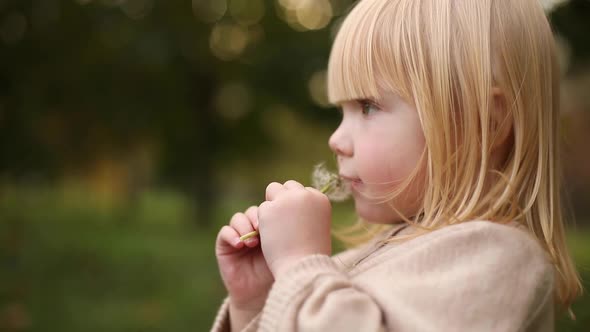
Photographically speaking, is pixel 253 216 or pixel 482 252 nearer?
pixel 482 252

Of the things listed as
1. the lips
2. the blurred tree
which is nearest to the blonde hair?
the lips

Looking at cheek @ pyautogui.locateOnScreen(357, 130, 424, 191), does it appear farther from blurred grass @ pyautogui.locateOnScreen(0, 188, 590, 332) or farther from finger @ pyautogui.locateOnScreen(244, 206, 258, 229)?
blurred grass @ pyautogui.locateOnScreen(0, 188, 590, 332)

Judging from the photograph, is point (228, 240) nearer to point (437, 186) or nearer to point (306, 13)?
point (437, 186)

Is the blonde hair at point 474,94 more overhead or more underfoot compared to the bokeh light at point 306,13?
more underfoot

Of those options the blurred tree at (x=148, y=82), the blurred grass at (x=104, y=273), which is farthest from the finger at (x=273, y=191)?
the blurred tree at (x=148, y=82)

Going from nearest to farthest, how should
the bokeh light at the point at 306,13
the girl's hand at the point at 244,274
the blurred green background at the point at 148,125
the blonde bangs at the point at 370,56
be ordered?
the blonde bangs at the point at 370,56
the girl's hand at the point at 244,274
the blurred green background at the point at 148,125
the bokeh light at the point at 306,13

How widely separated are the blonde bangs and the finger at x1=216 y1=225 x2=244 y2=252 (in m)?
0.37

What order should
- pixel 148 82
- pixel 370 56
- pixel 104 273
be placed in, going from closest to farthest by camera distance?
pixel 370 56 → pixel 104 273 → pixel 148 82

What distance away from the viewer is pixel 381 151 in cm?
122

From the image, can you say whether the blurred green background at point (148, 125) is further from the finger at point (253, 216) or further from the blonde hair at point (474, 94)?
the finger at point (253, 216)

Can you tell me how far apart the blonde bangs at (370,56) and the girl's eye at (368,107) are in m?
0.02

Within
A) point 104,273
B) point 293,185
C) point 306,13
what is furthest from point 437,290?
point 306,13

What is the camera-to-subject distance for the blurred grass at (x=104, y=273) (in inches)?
127

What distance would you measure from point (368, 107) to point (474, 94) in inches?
8.5
